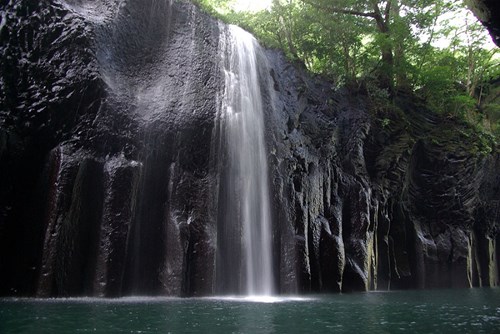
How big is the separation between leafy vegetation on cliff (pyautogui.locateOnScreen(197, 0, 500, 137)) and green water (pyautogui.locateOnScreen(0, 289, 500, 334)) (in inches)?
493

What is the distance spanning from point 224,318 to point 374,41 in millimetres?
15423

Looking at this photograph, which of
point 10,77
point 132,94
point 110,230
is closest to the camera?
point 110,230

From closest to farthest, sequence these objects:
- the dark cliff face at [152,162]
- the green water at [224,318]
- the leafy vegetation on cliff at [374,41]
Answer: the green water at [224,318], the dark cliff face at [152,162], the leafy vegetation on cliff at [374,41]

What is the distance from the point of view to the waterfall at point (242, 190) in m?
12.6

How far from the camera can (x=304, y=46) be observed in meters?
19.9

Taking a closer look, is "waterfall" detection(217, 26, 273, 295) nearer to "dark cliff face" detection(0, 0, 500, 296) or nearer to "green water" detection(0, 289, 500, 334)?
"dark cliff face" detection(0, 0, 500, 296)

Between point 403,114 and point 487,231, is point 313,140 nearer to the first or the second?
point 403,114

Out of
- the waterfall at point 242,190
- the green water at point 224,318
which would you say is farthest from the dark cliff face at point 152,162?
the green water at point 224,318

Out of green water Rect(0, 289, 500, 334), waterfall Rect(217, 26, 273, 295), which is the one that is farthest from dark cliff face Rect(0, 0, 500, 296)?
green water Rect(0, 289, 500, 334)

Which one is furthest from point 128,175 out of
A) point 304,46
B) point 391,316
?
point 304,46

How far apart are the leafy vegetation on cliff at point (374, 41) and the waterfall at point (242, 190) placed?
412cm

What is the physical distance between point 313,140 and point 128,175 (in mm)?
8317

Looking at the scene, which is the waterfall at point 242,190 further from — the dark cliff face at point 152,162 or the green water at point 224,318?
the green water at point 224,318

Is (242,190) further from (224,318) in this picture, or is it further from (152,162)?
(224,318)
